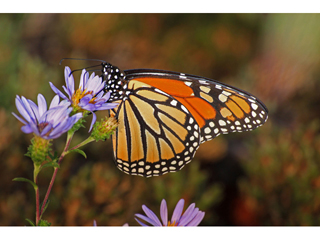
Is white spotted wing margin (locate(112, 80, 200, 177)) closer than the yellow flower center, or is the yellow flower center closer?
the yellow flower center

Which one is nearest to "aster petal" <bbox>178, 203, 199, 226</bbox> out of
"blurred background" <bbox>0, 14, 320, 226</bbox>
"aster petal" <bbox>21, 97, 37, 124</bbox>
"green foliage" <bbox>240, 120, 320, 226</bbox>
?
"aster petal" <bbox>21, 97, 37, 124</bbox>

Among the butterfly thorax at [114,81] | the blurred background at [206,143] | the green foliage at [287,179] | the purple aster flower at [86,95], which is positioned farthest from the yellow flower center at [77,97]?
the green foliage at [287,179]

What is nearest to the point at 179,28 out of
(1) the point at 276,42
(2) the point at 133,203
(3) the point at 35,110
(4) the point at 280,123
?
(1) the point at 276,42

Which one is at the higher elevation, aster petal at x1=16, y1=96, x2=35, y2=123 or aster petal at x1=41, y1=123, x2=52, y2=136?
aster petal at x1=16, y1=96, x2=35, y2=123

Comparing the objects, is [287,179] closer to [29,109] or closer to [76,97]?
[76,97]

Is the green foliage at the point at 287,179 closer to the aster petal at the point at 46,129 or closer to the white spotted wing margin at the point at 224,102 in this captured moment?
the white spotted wing margin at the point at 224,102

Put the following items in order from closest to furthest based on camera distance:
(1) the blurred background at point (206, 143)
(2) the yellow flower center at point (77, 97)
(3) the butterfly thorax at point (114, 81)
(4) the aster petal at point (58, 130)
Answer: (4) the aster petal at point (58, 130) < (2) the yellow flower center at point (77, 97) < (3) the butterfly thorax at point (114, 81) < (1) the blurred background at point (206, 143)

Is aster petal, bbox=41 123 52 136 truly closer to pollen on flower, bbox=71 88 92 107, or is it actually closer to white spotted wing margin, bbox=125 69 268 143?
pollen on flower, bbox=71 88 92 107
